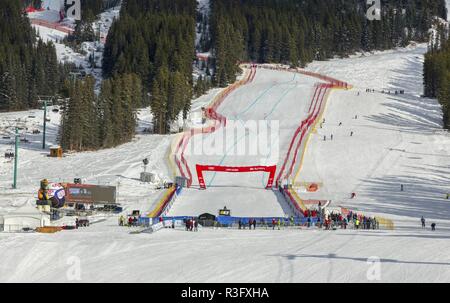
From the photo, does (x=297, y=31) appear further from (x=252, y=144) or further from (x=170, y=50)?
(x=252, y=144)

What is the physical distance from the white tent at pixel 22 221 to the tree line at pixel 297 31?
71032mm

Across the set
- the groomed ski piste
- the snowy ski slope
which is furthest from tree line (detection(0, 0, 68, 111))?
the snowy ski slope

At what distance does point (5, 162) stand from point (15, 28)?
70.9m

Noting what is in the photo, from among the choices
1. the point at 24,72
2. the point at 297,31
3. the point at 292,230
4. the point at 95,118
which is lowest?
the point at 292,230

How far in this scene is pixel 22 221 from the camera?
36.8m

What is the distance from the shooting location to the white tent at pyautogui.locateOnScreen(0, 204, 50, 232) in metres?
36.7

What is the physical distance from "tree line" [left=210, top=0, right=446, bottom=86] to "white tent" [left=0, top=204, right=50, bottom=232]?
233 ft

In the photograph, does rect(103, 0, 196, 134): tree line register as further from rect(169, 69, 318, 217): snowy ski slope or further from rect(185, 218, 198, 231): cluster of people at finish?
rect(185, 218, 198, 231): cluster of people at finish

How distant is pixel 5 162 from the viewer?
6238 cm

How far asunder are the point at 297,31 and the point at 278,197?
84116mm

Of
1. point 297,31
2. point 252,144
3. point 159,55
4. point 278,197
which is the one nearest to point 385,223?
point 278,197

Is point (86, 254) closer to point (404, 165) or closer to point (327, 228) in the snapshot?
point (327, 228)
